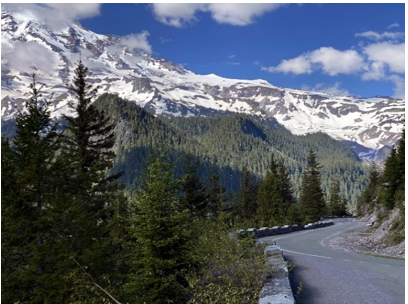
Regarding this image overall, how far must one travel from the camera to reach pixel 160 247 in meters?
10.8

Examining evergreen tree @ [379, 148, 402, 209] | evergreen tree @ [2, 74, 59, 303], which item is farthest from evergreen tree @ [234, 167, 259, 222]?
evergreen tree @ [2, 74, 59, 303]

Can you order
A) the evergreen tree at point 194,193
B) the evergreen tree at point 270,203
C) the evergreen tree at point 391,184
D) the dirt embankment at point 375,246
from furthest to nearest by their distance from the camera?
the evergreen tree at point 270,203
the evergreen tree at point 194,193
the evergreen tree at point 391,184
the dirt embankment at point 375,246

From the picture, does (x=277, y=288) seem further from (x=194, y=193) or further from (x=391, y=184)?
(x=391, y=184)

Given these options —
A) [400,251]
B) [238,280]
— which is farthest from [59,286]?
[400,251]

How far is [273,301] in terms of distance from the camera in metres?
7.32

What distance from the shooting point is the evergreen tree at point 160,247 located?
33.8 ft

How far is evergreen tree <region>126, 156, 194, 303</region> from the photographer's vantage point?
33.8 ft

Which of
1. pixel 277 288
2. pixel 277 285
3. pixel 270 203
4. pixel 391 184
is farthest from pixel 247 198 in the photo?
pixel 277 288

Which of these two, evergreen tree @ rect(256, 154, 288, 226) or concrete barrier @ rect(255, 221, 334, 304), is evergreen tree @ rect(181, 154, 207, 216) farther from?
concrete barrier @ rect(255, 221, 334, 304)

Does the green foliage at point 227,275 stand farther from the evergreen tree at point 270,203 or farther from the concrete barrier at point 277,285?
the evergreen tree at point 270,203

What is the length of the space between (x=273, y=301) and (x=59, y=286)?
253 inches

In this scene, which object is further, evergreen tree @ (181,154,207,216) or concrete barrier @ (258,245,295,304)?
evergreen tree @ (181,154,207,216)

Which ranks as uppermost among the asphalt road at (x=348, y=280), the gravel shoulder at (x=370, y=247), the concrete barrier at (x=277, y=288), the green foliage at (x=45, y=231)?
the green foliage at (x=45, y=231)

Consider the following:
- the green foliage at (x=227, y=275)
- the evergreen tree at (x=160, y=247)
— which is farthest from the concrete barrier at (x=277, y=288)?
the evergreen tree at (x=160, y=247)
